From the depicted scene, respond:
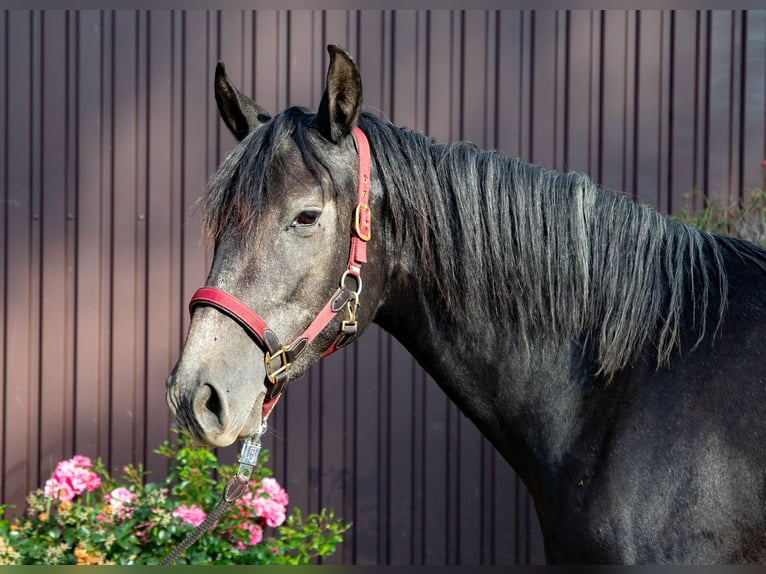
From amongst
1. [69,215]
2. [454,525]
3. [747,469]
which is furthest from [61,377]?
[747,469]

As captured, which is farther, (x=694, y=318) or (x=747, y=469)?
(x=694, y=318)

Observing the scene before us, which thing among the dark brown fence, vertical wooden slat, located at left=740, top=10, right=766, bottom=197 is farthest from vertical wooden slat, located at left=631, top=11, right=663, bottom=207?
vertical wooden slat, located at left=740, top=10, right=766, bottom=197

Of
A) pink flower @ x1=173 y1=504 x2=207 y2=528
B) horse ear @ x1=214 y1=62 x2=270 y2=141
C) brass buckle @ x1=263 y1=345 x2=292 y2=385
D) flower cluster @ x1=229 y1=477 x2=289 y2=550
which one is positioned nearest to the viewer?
brass buckle @ x1=263 y1=345 x2=292 y2=385

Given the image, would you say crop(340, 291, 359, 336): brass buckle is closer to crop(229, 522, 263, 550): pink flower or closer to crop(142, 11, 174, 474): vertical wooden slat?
crop(229, 522, 263, 550): pink flower

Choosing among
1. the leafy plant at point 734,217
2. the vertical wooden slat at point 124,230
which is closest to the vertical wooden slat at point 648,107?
the leafy plant at point 734,217

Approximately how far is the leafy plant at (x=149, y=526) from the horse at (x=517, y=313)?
142cm

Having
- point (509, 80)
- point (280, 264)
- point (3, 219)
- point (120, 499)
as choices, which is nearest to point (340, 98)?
point (280, 264)

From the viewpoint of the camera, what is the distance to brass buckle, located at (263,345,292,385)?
2.00 m

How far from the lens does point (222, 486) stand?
350 centimetres

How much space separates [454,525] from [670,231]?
3.02 m

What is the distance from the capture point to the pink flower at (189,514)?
10.7 ft

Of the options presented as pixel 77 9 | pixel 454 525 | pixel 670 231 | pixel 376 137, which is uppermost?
pixel 77 9

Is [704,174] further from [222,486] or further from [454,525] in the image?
[222,486]

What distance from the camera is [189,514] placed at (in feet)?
10.8
